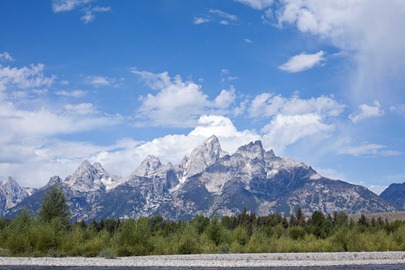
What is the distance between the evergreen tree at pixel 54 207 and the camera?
2926 inches

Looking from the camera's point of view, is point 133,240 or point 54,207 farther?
point 54,207

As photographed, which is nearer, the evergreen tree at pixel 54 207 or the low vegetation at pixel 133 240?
the low vegetation at pixel 133 240

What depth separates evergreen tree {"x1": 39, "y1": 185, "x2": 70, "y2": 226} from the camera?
74312 millimetres

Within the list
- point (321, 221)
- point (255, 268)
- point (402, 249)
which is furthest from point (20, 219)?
point (321, 221)

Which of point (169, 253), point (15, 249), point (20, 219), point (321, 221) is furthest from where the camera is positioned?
point (321, 221)

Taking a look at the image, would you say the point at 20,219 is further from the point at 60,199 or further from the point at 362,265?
the point at 362,265

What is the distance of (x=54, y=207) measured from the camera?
74875 mm

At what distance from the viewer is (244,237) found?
231 feet

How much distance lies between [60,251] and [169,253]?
1443cm

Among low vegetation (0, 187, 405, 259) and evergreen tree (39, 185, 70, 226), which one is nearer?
low vegetation (0, 187, 405, 259)

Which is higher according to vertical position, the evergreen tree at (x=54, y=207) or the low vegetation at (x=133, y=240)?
→ the evergreen tree at (x=54, y=207)

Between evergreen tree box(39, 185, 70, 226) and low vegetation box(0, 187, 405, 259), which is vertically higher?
evergreen tree box(39, 185, 70, 226)

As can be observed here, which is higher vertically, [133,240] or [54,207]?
[54,207]

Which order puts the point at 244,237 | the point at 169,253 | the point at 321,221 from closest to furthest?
the point at 169,253 < the point at 244,237 < the point at 321,221
